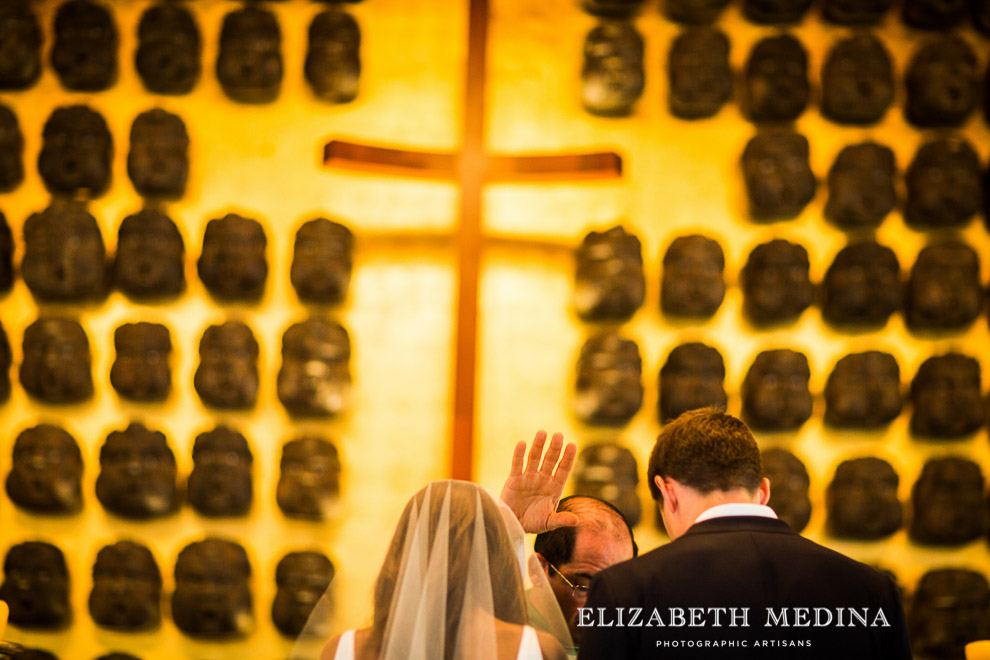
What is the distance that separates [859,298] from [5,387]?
3672mm

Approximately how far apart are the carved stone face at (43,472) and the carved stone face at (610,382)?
7.05 feet

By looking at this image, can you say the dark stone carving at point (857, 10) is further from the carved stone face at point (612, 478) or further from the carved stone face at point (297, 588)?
the carved stone face at point (297, 588)

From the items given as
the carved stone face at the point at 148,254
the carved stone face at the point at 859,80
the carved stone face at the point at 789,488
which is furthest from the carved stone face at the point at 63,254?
the carved stone face at the point at 859,80

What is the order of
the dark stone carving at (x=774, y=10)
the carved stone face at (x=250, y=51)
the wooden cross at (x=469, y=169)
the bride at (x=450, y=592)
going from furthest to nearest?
1. the dark stone carving at (x=774, y=10)
2. the carved stone face at (x=250, y=51)
3. the wooden cross at (x=469, y=169)
4. the bride at (x=450, y=592)

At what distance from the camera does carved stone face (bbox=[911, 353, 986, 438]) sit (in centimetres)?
396

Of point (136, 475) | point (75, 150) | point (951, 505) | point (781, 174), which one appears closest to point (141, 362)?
point (136, 475)

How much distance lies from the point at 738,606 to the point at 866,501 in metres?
2.48

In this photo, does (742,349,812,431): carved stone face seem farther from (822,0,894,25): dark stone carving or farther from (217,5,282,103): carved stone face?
(217,5,282,103): carved stone face

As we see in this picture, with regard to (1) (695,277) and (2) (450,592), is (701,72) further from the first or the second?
(2) (450,592)

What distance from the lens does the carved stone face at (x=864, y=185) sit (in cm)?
405

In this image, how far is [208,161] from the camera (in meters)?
4.21

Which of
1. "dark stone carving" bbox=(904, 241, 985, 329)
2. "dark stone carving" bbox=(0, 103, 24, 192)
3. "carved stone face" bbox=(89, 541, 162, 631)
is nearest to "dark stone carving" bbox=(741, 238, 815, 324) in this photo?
"dark stone carving" bbox=(904, 241, 985, 329)

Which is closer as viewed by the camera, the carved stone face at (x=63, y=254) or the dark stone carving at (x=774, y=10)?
the carved stone face at (x=63, y=254)

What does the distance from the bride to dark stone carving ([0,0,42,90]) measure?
3.32 meters
